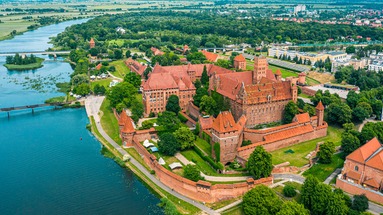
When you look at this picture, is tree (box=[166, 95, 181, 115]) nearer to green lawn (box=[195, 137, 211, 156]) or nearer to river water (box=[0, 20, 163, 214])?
green lawn (box=[195, 137, 211, 156])

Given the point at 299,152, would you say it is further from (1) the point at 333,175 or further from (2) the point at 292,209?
(2) the point at 292,209

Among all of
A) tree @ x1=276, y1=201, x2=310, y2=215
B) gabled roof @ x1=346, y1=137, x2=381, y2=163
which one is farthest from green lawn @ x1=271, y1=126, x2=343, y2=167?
tree @ x1=276, y1=201, x2=310, y2=215

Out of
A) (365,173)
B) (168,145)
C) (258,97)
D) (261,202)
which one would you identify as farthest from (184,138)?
(365,173)

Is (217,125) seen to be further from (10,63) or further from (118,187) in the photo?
(10,63)

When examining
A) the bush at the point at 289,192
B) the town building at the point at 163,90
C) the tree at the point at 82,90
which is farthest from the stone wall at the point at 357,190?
the tree at the point at 82,90

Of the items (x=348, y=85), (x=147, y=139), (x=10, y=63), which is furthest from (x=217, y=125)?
(x=10, y=63)

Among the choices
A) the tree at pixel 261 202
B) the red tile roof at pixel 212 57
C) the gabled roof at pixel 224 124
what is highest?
the gabled roof at pixel 224 124

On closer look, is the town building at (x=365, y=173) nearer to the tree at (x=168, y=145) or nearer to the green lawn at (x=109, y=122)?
the tree at (x=168, y=145)

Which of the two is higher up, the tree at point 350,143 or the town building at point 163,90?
the town building at point 163,90
